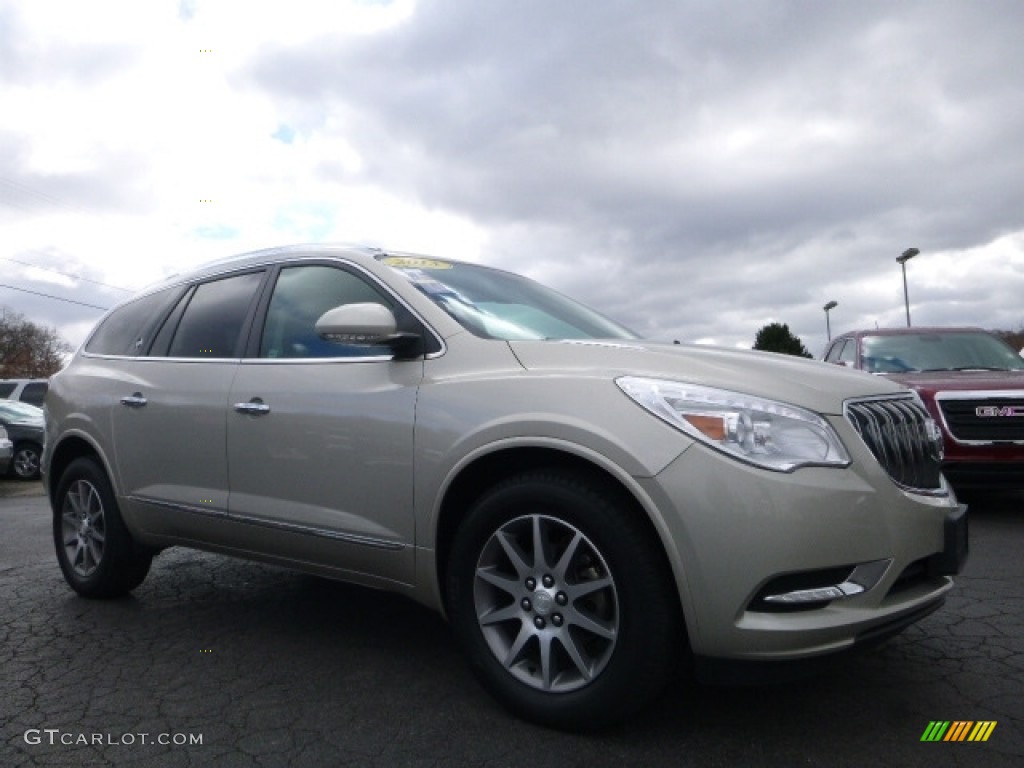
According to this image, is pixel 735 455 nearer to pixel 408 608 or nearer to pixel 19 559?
pixel 408 608

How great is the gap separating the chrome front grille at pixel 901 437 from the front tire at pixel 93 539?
12.0 feet

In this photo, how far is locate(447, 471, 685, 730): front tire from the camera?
8.27 feet

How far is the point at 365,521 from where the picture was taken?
3.22m

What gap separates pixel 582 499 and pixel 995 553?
388 cm

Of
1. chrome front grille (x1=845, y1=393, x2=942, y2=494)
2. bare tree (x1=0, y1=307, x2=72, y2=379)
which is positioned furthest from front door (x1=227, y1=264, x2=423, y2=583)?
bare tree (x1=0, y1=307, x2=72, y2=379)

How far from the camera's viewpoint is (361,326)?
3.07 meters

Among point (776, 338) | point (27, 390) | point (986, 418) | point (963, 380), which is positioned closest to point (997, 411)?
point (986, 418)

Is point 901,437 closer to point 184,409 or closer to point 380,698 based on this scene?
point 380,698

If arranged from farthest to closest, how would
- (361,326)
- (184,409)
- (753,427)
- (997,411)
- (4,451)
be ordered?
(4,451) < (997,411) < (184,409) < (361,326) < (753,427)

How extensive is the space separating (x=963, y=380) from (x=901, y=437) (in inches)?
181

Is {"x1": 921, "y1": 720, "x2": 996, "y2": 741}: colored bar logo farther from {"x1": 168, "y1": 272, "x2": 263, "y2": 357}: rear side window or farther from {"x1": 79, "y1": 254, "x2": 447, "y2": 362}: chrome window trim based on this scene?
{"x1": 168, "y1": 272, "x2": 263, "y2": 357}: rear side window

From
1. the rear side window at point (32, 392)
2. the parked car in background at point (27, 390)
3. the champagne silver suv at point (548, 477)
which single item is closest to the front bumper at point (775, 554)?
the champagne silver suv at point (548, 477)

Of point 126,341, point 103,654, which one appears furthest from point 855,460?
point 126,341

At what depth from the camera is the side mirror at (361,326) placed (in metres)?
3.08
